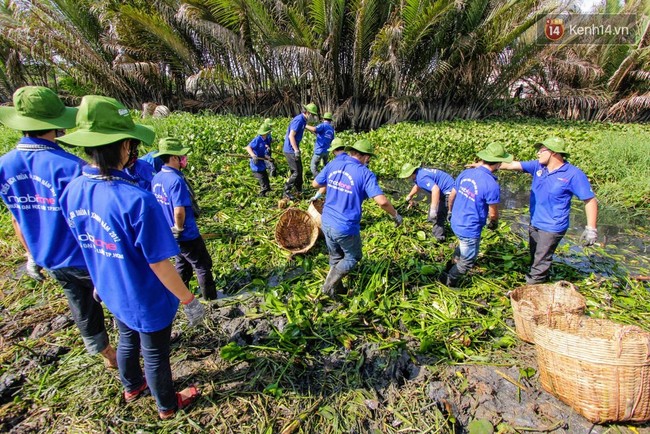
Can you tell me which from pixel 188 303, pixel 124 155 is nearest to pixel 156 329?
pixel 188 303

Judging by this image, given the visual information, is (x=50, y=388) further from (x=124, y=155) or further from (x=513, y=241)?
(x=513, y=241)

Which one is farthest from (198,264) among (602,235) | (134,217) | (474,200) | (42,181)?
(602,235)

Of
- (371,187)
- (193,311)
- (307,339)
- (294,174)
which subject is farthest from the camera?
(294,174)

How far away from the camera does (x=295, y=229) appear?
200 inches

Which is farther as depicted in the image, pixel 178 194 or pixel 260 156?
pixel 260 156

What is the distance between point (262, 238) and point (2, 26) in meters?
17.6

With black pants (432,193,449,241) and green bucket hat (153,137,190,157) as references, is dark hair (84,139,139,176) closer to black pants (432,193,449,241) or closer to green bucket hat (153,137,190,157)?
green bucket hat (153,137,190,157)

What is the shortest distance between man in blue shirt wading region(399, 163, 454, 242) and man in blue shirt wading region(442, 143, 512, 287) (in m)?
0.88

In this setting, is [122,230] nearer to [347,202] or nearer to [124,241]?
[124,241]

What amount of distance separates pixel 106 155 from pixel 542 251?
4.20 metres

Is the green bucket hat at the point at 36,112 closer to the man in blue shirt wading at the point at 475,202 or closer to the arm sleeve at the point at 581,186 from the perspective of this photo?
the man in blue shirt wading at the point at 475,202

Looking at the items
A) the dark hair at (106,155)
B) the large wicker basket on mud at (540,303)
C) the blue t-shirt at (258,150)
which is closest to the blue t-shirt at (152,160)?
the blue t-shirt at (258,150)

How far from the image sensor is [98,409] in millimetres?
2596

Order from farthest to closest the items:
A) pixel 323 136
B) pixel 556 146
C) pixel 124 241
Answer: pixel 323 136, pixel 556 146, pixel 124 241
